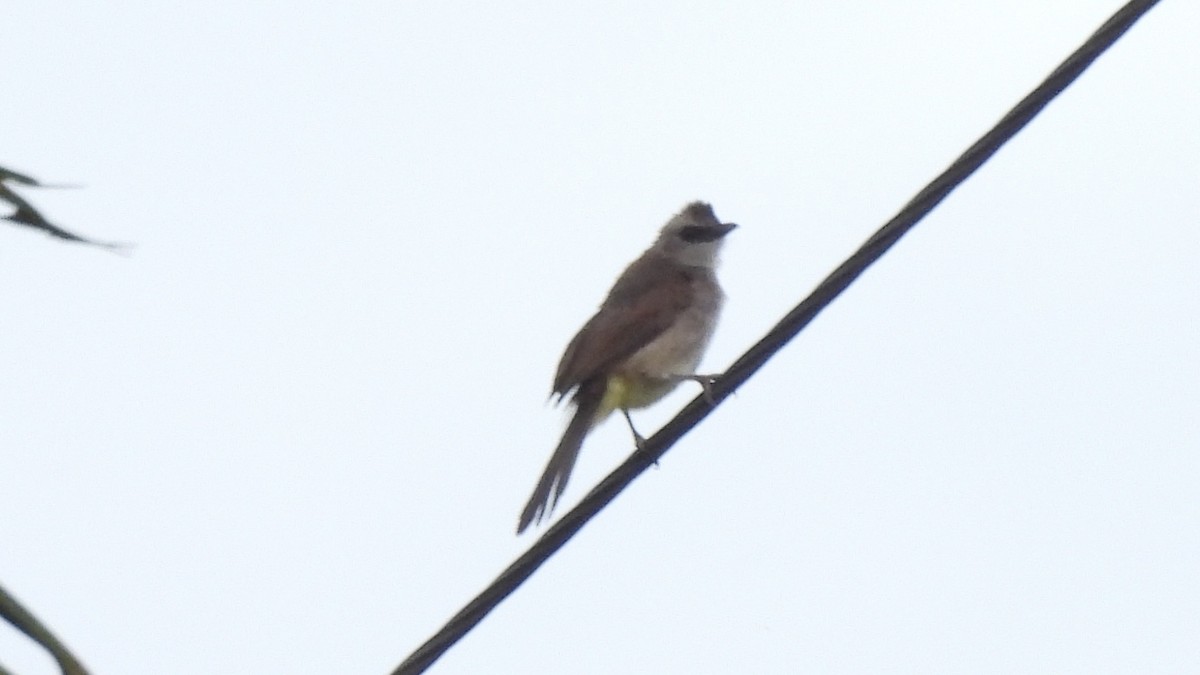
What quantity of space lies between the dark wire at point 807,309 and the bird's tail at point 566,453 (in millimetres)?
1722

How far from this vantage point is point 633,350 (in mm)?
7027

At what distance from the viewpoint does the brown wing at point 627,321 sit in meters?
6.89

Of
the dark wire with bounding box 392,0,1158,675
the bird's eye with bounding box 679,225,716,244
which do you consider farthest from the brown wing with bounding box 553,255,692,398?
the dark wire with bounding box 392,0,1158,675

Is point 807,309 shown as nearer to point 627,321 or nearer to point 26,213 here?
point 26,213

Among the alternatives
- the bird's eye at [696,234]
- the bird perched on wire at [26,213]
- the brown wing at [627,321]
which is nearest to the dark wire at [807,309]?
the bird perched on wire at [26,213]

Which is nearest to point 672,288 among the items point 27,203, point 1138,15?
point 1138,15

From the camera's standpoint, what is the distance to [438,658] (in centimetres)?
341

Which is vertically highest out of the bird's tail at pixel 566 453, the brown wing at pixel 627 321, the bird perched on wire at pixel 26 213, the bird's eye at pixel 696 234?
the bird's eye at pixel 696 234

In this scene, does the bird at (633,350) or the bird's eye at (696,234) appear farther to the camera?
the bird's eye at (696,234)

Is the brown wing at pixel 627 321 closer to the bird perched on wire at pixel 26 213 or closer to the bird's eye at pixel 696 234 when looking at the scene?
the bird's eye at pixel 696 234

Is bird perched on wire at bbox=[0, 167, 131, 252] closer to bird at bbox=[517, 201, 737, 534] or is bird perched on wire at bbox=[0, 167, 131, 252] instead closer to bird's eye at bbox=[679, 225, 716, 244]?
bird at bbox=[517, 201, 737, 534]

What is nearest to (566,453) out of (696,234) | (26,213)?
(696,234)

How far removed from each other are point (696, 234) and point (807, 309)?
15.4 feet

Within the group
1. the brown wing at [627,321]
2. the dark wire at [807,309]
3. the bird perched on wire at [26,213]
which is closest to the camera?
the bird perched on wire at [26,213]
